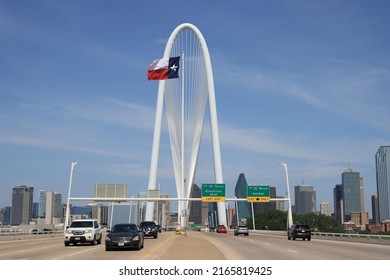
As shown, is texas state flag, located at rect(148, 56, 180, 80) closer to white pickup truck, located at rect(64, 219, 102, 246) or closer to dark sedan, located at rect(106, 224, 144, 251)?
white pickup truck, located at rect(64, 219, 102, 246)

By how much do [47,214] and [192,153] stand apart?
111908 millimetres

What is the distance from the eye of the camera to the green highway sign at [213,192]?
3686 inches

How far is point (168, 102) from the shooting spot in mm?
100688

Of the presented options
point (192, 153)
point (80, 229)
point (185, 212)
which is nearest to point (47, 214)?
point (185, 212)

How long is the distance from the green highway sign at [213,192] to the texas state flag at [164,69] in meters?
20.2

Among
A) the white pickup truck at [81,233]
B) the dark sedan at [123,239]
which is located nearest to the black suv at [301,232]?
the white pickup truck at [81,233]

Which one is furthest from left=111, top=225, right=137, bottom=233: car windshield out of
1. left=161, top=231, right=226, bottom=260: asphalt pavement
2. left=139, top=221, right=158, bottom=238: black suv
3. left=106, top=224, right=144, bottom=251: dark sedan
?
left=139, top=221, right=158, bottom=238: black suv

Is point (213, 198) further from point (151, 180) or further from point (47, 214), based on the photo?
point (47, 214)

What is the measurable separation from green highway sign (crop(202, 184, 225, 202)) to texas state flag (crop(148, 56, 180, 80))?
20.2m

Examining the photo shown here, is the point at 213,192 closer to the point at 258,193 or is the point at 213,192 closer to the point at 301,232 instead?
the point at 258,193

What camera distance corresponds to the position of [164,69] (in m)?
84.9

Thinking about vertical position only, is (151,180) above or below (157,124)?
below
